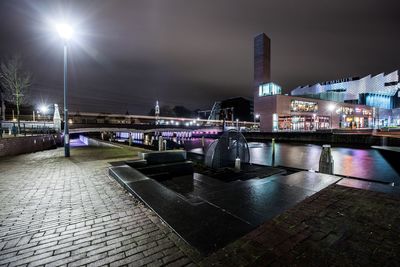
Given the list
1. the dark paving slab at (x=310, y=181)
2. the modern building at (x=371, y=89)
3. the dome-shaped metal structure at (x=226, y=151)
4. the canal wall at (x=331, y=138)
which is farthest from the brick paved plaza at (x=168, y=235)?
the modern building at (x=371, y=89)

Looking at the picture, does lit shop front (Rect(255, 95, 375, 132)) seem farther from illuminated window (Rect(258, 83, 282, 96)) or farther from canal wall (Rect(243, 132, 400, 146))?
canal wall (Rect(243, 132, 400, 146))

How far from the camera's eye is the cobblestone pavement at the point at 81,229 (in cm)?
264

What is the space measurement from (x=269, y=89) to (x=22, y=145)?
5210cm

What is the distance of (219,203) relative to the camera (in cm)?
452

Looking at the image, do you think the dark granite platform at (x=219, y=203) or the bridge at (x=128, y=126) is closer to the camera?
the dark granite platform at (x=219, y=203)

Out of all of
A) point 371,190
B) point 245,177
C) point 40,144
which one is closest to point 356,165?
point 245,177

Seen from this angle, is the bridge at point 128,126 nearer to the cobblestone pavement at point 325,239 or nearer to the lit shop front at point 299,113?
the lit shop front at point 299,113

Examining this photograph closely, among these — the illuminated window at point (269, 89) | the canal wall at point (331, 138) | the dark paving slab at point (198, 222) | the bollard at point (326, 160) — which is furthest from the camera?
the illuminated window at point (269, 89)

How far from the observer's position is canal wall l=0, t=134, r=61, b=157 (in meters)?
11.9

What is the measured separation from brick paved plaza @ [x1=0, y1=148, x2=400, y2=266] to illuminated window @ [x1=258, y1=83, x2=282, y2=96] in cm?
5266

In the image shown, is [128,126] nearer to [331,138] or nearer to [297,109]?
[297,109]

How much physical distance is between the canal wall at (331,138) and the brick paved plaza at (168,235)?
69.6 feet

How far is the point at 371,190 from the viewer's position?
489cm

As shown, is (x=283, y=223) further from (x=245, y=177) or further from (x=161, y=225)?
(x=245, y=177)
